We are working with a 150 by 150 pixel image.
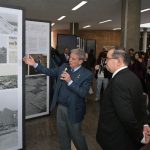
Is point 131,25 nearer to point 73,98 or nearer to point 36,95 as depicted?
point 36,95

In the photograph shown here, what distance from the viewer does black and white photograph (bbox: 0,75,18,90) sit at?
11.6ft

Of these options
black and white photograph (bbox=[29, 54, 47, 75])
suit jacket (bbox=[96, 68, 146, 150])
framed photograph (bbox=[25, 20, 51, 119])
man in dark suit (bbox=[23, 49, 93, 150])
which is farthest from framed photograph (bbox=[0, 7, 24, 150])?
black and white photograph (bbox=[29, 54, 47, 75])

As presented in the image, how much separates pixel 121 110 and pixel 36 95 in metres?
3.62

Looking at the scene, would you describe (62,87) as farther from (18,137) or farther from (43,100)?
(43,100)

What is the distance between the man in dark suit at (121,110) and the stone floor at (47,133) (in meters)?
1.91

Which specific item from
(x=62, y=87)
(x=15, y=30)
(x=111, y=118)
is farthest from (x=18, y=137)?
(x=111, y=118)

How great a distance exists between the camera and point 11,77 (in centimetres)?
362

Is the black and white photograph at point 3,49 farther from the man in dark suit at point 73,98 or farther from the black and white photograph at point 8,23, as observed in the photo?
the man in dark suit at point 73,98

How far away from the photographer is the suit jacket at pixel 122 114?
2.39 meters

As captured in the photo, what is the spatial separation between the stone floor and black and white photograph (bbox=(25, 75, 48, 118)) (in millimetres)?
196

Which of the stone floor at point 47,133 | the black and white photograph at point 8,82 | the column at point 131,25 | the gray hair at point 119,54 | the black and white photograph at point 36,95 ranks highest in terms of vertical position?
the column at point 131,25

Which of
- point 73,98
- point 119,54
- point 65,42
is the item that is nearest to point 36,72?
point 73,98

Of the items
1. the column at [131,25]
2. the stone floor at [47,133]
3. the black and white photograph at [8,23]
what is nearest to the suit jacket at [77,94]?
the black and white photograph at [8,23]

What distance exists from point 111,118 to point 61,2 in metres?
9.26
